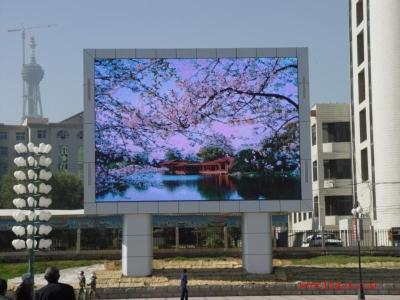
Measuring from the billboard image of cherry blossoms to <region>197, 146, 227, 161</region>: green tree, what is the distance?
0.17 ft

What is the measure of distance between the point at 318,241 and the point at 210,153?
1886 cm

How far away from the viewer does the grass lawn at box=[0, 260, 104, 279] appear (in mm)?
44062

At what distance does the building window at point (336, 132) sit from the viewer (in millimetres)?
75688

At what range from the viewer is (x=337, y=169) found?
7569cm

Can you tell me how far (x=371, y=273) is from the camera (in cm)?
4241

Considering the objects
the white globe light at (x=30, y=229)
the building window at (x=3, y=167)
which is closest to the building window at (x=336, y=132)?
the white globe light at (x=30, y=229)

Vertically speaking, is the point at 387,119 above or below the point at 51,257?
above

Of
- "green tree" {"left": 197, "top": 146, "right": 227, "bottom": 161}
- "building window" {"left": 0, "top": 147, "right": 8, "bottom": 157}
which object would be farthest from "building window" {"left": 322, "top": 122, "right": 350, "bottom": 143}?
"building window" {"left": 0, "top": 147, "right": 8, "bottom": 157}

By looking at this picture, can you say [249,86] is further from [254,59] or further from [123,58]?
[123,58]

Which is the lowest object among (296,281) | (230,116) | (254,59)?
(296,281)

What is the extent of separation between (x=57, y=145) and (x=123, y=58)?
114416mm

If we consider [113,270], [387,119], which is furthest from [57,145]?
[113,270]

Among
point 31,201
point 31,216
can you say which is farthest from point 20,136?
point 31,216

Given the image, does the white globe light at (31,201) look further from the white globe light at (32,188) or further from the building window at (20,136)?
the building window at (20,136)
